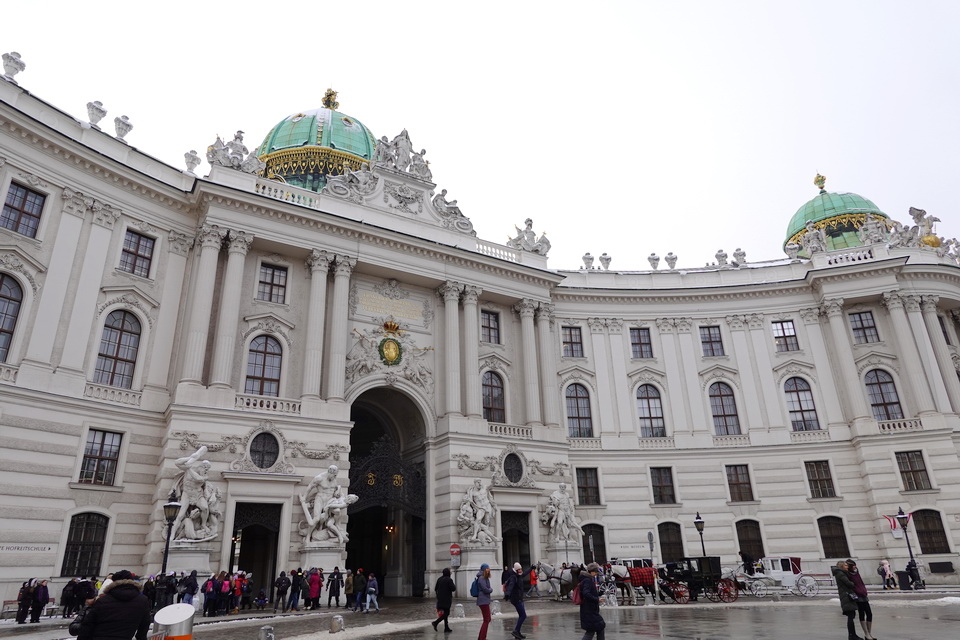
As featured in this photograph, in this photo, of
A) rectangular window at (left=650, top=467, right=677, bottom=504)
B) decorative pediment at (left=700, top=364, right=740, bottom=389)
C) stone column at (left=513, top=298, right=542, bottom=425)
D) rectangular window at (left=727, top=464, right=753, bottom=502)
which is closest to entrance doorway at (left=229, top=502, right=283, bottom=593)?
stone column at (left=513, top=298, right=542, bottom=425)

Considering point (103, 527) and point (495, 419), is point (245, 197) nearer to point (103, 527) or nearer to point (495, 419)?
point (103, 527)

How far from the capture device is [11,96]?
930 inches

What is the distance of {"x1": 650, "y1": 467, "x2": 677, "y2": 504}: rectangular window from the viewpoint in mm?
35750

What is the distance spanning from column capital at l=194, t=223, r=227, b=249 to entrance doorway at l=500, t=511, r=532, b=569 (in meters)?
17.5

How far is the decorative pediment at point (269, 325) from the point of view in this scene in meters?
27.9

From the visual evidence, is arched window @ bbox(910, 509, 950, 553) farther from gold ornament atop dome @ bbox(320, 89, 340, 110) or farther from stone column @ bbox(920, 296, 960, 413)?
gold ornament atop dome @ bbox(320, 89, 340, 110)

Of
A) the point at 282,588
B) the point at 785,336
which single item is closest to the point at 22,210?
the point at 282,588

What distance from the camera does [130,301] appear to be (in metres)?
25.8

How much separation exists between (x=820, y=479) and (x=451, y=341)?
2153 cm

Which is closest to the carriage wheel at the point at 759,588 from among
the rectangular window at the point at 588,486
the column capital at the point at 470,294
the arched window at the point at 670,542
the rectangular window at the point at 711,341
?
the arched window at the point at 670,542

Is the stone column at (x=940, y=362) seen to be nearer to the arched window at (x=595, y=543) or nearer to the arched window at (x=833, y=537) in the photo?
the arched window at (x=833, y=537)

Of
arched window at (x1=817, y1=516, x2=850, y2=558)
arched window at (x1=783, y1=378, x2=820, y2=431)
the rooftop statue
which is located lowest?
arched window at (x1=817, y1=516, x2=850, y2=558)

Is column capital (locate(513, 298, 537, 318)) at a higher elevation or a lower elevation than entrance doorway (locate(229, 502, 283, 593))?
higher

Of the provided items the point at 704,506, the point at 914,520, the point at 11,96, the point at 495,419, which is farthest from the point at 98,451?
the point at 914,520
